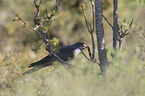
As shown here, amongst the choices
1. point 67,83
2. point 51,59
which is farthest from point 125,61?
point 51,59

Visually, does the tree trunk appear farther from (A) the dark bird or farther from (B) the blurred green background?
(A) the dark bird

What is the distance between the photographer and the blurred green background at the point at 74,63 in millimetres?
1598

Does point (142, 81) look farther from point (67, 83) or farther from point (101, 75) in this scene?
point (67, 83)

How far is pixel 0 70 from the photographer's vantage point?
3498 mm

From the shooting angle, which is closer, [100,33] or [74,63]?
[100,33]

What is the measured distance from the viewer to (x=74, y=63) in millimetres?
2330

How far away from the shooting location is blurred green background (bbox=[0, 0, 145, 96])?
1.60 meters

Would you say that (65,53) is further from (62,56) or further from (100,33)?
(100,33)

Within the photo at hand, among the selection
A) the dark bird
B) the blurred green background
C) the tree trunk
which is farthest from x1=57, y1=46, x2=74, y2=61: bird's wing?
the tree trunk

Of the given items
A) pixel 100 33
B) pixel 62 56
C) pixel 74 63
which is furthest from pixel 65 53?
pixel 100 33

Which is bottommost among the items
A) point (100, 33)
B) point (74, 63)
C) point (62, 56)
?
point (62, 56)

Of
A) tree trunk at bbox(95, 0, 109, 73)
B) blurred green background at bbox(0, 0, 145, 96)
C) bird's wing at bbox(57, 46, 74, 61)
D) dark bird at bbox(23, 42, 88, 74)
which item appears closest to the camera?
blurred green background at bbox(0, 0, 145, 96)

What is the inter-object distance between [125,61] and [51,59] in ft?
4.36

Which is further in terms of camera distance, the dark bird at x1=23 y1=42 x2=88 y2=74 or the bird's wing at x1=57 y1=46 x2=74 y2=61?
the bird's wing at x1=57 y1=46 x2=74 y2=61
